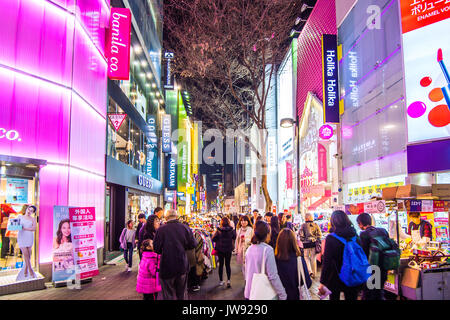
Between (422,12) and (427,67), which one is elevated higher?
(422,12)

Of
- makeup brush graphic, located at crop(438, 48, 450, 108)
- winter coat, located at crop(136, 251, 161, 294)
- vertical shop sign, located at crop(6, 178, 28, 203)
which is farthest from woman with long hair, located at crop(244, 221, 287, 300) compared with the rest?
makeup brush graphic, located at crop(438, 48, 450, 108)

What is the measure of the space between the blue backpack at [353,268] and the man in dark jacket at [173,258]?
256cm

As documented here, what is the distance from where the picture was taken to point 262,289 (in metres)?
4.60

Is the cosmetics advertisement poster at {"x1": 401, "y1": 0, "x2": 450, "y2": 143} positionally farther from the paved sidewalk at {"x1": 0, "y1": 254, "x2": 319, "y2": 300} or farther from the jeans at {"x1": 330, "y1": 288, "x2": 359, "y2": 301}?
the jeans at {"x1": 330, "y1": 288, "x2": 359, "y2": 301}

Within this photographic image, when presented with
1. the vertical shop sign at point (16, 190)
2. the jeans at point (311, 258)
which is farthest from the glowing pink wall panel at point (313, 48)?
the vertical shop sign at point (16, 190)

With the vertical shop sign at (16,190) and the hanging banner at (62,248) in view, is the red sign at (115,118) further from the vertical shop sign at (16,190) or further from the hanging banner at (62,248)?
the hanging banner at (62,248)

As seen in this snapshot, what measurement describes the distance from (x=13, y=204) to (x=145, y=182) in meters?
14.6

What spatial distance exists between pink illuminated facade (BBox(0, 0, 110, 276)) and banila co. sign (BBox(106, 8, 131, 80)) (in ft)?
6.89

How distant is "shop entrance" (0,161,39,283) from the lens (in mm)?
9078

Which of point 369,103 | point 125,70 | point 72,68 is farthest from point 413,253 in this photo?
point 125,70

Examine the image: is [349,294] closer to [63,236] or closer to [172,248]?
[172,248]

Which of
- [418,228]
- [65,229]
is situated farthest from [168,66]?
[418,228]

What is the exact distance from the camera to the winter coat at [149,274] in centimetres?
646
